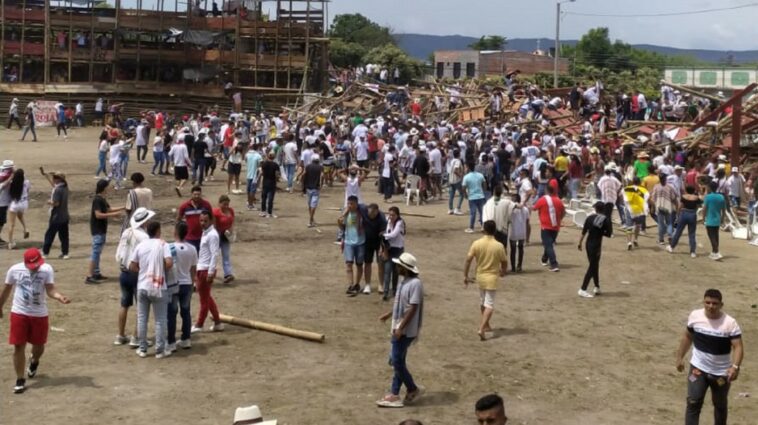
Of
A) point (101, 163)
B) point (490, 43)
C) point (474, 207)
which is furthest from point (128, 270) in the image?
point (490, 43)

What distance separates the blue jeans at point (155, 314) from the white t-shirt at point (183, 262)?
325 mm

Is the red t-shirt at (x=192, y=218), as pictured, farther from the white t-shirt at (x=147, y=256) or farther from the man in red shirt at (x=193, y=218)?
the white t-shirt at (x=147, y=256)

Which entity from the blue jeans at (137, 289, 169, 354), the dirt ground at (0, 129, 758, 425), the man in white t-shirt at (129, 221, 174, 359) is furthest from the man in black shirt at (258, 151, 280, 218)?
the blue jeans at (137, 289, 169, 354)

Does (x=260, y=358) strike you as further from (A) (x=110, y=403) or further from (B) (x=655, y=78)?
(B) (x=655, y=78)

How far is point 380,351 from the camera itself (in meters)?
11.1

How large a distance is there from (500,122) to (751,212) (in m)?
14.8

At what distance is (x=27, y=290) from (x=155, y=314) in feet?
4.78

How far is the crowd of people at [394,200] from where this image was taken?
31.2 ft

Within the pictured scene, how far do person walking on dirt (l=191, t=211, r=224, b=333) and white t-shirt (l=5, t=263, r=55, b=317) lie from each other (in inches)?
90.2

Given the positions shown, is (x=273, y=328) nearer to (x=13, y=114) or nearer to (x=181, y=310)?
(x=181, y=310)

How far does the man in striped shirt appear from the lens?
8.08 m

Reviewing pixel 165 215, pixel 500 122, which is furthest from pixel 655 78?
pixel 165 215

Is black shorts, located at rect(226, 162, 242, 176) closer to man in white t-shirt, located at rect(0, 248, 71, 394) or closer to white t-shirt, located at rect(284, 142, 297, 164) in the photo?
white t-shirt, located at rect(284, 142, 297, 164)

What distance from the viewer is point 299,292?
14.0 m
